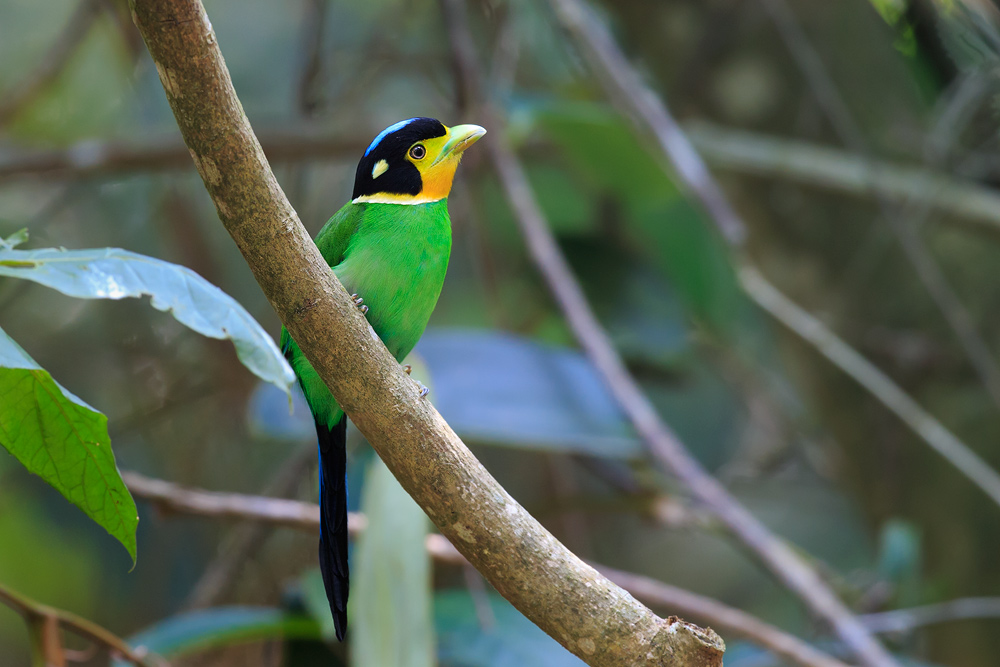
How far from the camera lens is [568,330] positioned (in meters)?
3.99

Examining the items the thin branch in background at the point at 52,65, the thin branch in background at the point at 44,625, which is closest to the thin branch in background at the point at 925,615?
the thin branch in background at the point at 44,625

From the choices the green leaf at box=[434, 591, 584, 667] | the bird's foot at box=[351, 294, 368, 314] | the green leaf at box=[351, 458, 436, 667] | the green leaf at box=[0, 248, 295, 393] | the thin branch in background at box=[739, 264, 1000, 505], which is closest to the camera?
the green leaf at box=[0, 248, 295, 393]

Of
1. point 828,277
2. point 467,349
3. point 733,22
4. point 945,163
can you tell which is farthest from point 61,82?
point 945,163

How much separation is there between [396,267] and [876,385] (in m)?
2.32

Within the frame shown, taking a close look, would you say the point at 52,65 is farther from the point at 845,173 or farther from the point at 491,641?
the point at 845,173

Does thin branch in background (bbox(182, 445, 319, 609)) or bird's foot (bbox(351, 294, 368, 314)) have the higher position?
thin branch in background (bbox(182, 445, 319, 609))

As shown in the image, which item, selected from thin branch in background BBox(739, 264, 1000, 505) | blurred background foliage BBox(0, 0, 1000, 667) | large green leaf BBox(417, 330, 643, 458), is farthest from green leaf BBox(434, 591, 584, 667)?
thin branch in background BBox(739, 264, 1000, 505)

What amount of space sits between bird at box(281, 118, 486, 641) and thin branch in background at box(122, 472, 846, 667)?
959mm

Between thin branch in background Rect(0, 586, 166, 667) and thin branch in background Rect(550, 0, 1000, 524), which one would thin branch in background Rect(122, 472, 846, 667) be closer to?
thin branch in background Rect(0, 586, 166, 667)

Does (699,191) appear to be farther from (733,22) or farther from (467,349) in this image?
(733,22)

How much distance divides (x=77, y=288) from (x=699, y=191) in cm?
227

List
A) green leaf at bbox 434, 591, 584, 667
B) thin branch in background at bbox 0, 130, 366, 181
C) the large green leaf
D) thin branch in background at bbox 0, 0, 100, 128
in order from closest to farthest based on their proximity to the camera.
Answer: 1. green leaf at bbox 434, 591, 584, 667
2. the large green leaf
3. thin branch in background at bbox 0, 130, 366, 181
4. thin branch in background at bbox 0, 0, 100, 128

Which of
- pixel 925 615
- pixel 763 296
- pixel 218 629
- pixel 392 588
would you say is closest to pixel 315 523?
pixel 218 629

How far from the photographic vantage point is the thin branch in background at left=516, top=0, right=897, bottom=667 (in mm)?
2494
